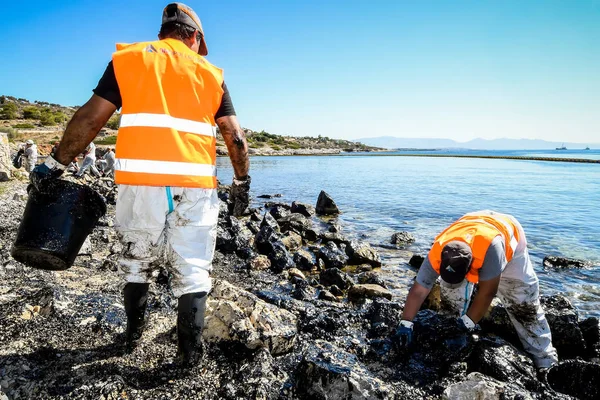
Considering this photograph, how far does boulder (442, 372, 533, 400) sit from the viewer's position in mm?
2486

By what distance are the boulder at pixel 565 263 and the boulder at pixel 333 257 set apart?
4.48 metres

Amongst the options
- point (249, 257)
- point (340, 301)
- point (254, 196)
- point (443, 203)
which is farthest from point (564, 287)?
point (254, 196)

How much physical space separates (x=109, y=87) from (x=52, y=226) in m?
1.08

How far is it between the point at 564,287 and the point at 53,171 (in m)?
7.89

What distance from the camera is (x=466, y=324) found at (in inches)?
133

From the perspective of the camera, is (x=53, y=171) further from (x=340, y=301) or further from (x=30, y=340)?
(x=340, y=301)

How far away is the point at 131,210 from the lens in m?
2.31

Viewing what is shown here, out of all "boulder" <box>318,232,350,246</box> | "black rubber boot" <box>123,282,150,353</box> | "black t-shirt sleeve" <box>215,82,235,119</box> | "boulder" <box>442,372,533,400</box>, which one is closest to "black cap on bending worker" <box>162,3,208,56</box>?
"black t-shirt sleeve" <box>215,82,235,119</box>

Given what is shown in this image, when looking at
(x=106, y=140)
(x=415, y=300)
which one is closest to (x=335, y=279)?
(x=415, y=300)

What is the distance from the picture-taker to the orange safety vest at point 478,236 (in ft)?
10.4

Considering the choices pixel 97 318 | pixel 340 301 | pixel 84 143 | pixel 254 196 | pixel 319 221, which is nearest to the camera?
pixel 84 143

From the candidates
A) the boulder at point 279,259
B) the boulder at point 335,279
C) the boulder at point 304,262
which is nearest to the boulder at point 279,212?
the boulder at point 304,262

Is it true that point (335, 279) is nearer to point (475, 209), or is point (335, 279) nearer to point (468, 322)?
point (468, 322)

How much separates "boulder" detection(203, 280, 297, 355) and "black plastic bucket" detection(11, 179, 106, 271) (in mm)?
1210
